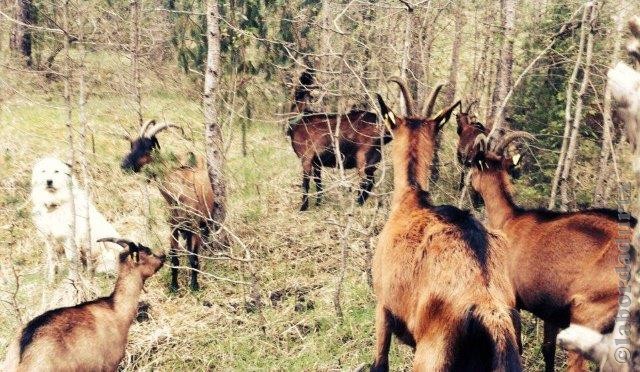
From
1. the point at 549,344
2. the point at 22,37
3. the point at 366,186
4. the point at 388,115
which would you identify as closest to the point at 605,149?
the point at 549,344

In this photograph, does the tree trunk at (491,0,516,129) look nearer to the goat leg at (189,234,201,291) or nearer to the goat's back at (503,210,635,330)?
the goat's back at (503,210,635,330)

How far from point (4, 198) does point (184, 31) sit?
3.52 m

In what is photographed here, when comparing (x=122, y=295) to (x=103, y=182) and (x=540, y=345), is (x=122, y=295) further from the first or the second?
(x=103, y=182)

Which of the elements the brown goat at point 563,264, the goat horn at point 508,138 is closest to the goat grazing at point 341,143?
the goat horn at point 508,138

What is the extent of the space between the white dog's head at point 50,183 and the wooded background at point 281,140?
1.46 feet

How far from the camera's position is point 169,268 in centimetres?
695

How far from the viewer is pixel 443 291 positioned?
3.25 meters

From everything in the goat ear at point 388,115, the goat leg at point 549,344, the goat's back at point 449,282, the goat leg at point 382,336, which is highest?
the goat ear at point 388,115

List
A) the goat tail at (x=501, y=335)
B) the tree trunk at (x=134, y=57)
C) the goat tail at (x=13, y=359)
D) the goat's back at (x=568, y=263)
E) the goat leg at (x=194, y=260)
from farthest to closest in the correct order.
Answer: the tree trunk at (x=134, y=57)
the goat leg at (x=194, y=260)
the goat tail at (x=13, y=359)
the goat's back at (x=568, y=263)
the goat tail at (x=501, y=335)

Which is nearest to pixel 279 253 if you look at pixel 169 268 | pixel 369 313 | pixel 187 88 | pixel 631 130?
pixel 169 268

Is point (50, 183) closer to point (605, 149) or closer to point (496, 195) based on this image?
point (496, 195)

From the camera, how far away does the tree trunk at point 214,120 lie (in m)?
6.71

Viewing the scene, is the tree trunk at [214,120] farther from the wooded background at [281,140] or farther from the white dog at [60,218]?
the white dog at [60,218]

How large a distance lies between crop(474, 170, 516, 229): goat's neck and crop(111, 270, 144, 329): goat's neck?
3172 mm
